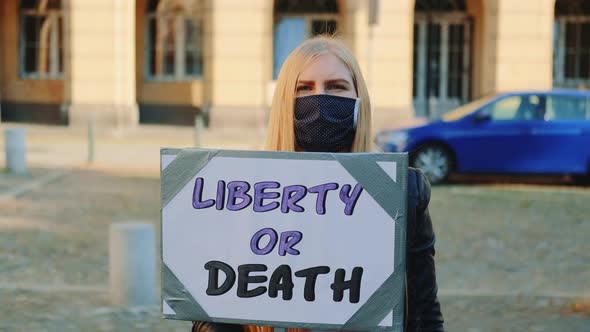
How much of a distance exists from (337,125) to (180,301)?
0.60 m

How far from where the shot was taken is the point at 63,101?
26.5 metres

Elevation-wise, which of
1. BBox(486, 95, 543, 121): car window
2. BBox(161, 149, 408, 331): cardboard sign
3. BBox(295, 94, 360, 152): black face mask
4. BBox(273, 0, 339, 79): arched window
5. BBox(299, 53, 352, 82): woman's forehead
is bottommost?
BBox(486, 95, 543, 121): car window

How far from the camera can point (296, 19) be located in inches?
997

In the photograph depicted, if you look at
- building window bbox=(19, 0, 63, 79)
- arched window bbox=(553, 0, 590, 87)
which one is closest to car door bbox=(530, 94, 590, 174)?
arched window bbox=(553, 0, 590, 87)

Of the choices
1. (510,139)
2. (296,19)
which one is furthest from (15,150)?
(296,19)

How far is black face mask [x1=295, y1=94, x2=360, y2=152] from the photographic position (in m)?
2.59

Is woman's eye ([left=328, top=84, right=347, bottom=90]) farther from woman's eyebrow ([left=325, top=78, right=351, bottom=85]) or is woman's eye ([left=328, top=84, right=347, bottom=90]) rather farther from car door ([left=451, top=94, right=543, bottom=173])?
car door ([left=451, top=94, right=543, bottom=173])

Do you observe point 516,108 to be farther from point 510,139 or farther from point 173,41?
point 173,41

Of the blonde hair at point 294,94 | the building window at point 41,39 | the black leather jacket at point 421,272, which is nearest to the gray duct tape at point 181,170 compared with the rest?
the blonde hair at point 294,94

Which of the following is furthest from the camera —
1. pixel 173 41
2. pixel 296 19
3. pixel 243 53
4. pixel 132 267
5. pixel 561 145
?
pixel 173 41

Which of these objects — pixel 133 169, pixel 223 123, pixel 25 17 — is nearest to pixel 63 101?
pixel 25 17

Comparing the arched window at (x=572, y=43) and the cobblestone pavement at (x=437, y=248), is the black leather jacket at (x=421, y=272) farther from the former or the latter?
the arched window at (x=572, y=43)

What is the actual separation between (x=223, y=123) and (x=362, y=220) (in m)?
21.1

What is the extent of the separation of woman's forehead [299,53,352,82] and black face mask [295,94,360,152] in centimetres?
6
